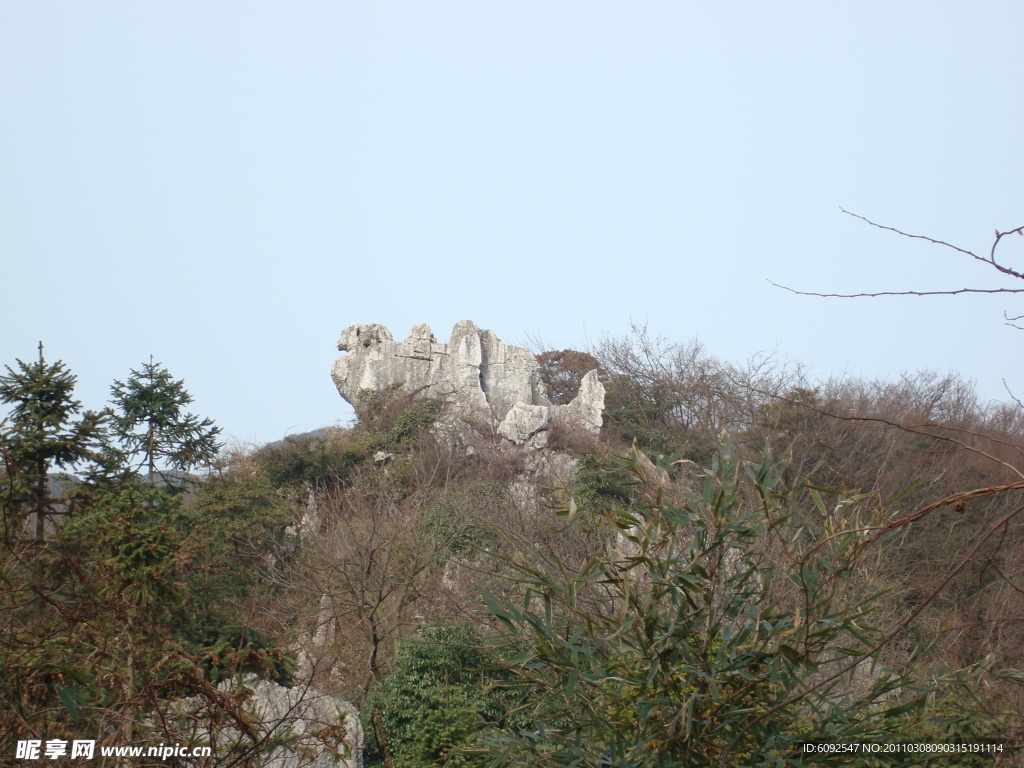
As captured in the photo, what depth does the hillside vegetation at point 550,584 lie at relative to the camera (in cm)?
319

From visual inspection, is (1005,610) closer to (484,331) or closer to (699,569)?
(699,569)

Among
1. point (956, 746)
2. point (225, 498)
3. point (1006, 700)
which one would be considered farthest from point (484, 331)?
point (956, 746)

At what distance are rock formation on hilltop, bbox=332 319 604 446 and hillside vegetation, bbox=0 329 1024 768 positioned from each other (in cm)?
103

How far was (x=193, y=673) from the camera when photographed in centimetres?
304

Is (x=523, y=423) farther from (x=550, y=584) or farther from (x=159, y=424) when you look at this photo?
(x=550, y=584)

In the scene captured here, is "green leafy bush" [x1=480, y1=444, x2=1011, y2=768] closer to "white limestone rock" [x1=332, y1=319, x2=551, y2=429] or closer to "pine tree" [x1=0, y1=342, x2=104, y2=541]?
"pine tree" [x1=0, y1=342, x2=104, y2=541]

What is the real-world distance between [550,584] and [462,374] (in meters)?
26.2

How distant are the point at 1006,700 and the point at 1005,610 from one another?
6205 mm

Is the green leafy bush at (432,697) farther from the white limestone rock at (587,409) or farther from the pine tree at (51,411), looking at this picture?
the white limestone rock at (587,409)

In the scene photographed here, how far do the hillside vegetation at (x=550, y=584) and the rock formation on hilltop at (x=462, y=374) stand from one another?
1028mm

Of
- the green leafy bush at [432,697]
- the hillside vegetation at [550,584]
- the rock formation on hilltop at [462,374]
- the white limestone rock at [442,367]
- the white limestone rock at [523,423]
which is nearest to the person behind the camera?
the hillside vegetation at [550,584]

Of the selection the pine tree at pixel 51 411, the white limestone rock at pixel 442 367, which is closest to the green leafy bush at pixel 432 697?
the pine tree at pixel 51 411

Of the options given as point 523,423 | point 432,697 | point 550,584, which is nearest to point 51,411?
point 432,697

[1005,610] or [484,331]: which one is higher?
[484,331]
